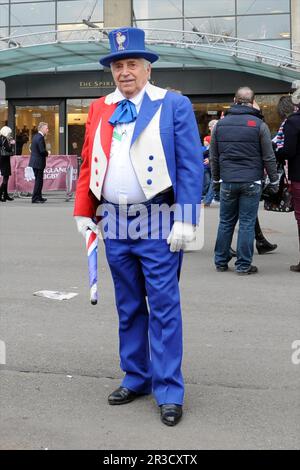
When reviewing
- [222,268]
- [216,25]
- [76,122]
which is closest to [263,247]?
[222,268]

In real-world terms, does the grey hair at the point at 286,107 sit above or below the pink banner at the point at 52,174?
above

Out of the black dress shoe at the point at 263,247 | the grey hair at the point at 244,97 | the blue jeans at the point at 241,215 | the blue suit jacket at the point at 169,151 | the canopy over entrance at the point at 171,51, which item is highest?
the canopy over entrance at the point at 171,51

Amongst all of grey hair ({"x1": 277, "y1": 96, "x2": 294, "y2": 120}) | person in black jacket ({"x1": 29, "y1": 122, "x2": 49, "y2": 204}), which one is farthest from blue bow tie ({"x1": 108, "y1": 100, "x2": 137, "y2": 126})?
person in black jacket ({"x1": 29, "y1": 122, "x2": 49, "y2": 204})

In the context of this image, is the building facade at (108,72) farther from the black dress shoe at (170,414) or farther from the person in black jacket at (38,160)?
the black dress shoe at (170,414)

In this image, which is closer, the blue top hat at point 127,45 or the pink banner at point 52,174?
the blue top hat at point 127,45

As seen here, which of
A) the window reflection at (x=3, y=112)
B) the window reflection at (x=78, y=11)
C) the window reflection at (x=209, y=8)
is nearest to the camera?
the window reflection at (x=209, y=8)

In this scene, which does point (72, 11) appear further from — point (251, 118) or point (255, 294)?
point (255, 294)

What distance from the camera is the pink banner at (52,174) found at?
18.1m

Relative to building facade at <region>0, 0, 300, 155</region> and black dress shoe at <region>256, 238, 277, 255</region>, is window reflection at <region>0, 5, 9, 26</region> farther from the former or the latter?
black dress shoe at <region>256, 238, 277, 255</region>

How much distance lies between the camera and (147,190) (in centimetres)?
342

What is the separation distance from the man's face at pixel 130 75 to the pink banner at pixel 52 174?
1460 centimetres

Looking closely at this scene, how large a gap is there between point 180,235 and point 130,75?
90cm

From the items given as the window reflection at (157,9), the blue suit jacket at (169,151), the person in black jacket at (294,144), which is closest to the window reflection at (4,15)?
the window reflection at (157,9)
